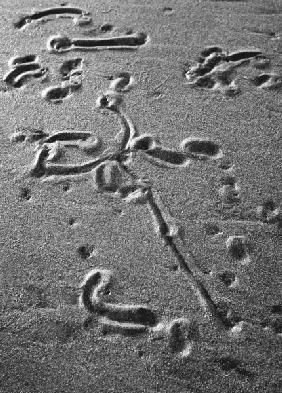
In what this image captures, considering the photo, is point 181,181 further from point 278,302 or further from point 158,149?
point 278,302

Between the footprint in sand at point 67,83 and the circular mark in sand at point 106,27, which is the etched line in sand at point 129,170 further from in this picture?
the circular mark in sand at point 106,27

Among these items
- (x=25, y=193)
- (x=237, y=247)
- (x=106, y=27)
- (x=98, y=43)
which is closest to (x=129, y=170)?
(x=25, y=193)

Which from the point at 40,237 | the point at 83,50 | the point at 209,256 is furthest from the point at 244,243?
the point at 83,50

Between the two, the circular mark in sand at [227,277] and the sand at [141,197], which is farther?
the circular mark in sand at [227,277]

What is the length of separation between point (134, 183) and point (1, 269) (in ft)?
2.25

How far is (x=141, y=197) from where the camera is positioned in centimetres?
279

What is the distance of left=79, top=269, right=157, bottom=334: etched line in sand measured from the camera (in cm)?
235

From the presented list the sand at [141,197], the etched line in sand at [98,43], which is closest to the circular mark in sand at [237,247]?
the sand at [141,197]

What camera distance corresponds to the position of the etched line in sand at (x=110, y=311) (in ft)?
7.70

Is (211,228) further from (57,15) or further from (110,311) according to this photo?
(57,15)

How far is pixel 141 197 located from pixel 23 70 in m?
1.15

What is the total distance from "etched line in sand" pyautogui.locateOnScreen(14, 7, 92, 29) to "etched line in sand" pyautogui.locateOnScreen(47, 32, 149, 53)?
0.63ft

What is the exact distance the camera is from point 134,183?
2.84m

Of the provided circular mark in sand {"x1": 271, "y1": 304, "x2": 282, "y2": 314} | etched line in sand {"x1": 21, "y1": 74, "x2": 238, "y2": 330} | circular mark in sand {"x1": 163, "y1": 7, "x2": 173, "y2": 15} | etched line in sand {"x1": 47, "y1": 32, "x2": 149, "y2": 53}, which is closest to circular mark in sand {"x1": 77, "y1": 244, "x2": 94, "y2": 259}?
etched line in sand {"x1": 21, "y1": 74, "x2": 238, "y2": 330}
